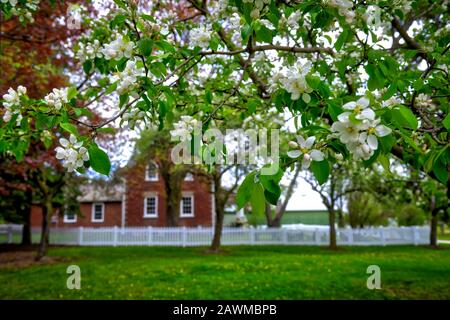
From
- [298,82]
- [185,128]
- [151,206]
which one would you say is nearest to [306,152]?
[298,82]

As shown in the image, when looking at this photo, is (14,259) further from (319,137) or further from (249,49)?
(319,137)

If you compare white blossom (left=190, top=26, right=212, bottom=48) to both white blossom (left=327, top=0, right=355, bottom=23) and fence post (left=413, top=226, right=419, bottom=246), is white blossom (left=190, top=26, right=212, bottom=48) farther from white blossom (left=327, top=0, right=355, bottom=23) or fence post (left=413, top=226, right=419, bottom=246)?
fence post (left=413, top=226, right=419, bottom=246)

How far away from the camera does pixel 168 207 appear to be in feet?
77.8

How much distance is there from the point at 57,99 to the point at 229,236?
60.9 ft

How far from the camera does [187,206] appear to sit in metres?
28.1

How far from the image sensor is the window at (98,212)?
99.4ft

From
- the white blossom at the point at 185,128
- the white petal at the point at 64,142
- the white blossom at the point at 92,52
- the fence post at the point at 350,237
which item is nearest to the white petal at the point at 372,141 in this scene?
the white blossom at the point at 185,128

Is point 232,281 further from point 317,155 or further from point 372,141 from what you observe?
point 372,141

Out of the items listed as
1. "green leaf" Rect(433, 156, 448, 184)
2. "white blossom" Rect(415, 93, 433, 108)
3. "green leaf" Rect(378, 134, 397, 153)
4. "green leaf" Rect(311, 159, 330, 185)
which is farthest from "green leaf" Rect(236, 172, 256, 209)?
"white blossom" Rect(415, 93, 433, 108)

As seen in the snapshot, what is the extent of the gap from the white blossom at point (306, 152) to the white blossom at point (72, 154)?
100cm

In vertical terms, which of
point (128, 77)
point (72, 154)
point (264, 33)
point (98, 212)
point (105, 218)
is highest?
point (264, 33)

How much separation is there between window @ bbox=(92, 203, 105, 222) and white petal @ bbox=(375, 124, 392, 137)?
30.8m

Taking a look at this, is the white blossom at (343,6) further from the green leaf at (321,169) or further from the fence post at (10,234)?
the fence post at (10,234)

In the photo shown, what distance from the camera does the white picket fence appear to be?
19.8 metres
